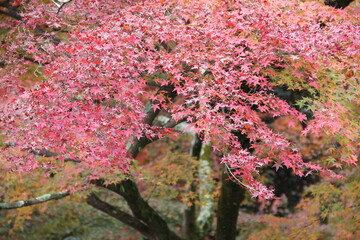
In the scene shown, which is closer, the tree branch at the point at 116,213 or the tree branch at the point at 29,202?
the tree branch at the point at 29,202

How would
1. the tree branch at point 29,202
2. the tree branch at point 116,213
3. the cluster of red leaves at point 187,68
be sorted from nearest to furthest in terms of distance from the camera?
1. the cluster of red leaves at point 187,68
2. the tree branch at point 29,202
3. the tree branch at point 116,213

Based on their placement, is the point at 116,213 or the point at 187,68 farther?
the point at 116,213

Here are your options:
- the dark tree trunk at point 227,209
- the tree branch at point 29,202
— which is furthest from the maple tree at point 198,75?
the dark tree trunk at point 227,209

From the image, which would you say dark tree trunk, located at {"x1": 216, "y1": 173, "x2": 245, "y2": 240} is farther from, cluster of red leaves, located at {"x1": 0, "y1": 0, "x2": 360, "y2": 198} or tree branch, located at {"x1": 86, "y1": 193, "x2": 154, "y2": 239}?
cluster of red leaves, located at {"x1": 0, "y1": 0, "x2": 360, "y2": 198}

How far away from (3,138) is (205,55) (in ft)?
12.0

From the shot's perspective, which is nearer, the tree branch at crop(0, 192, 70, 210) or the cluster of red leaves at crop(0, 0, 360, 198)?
the cluster of red leaves at crop(0, 0, 360, 198)

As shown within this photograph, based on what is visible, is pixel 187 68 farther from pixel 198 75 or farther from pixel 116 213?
pixel 116 213

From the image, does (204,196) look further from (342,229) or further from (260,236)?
(342,229)

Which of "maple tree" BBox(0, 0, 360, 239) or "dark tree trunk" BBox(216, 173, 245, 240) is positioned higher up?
"maple tree" BBox(0, 0, 360, 239)

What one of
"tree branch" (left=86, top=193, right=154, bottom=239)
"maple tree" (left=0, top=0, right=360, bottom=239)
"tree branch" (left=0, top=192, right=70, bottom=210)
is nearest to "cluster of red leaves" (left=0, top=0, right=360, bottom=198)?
"maple tree" (left=0, top=0, right=360, bottom=239)

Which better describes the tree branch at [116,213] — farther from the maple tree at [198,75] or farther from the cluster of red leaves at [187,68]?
the cluster of red leaves at [187,68]

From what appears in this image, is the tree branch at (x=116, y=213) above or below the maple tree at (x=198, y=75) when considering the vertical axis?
below

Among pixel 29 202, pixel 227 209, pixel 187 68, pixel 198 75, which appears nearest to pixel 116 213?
pixel 29 202

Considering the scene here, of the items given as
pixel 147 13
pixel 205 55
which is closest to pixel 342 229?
pixel 205 55
